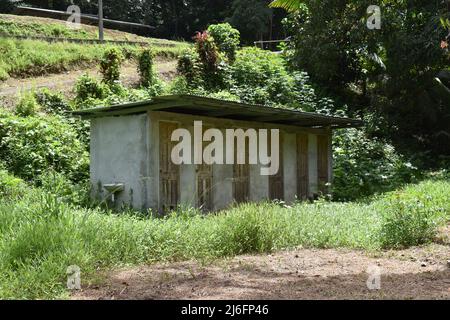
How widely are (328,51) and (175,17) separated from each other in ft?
72.3

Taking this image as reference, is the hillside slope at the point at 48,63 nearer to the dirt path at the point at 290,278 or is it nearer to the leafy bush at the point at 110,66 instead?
the leafy bush at the point at 110,66

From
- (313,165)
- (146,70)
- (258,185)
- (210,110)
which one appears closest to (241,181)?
(258,185)

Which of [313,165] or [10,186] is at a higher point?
[313,165]

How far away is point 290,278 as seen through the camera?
6117 millimetres

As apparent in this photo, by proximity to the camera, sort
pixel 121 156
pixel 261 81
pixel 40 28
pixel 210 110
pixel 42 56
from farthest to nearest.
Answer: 1. pixel 40 28
2. pixel 261 81
3. pixel 42 56
4. pixel 210 110
5. pixel 121 156

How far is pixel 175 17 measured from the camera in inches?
1619

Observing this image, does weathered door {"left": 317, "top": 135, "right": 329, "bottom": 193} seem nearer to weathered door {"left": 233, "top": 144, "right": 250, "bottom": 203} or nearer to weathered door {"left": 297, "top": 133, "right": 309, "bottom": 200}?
weathered door {"left": 297, "top": 133, "right": 309, "bottom": 200}

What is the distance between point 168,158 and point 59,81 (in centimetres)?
946

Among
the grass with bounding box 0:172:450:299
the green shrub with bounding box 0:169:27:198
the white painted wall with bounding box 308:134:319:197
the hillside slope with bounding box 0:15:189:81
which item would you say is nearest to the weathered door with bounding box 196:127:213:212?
the grass with bounding box 0:172:450:299

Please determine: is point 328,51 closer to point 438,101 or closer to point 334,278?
point 438,101

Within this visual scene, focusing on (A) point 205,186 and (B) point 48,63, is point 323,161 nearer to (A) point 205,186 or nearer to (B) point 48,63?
(A) point 205,186

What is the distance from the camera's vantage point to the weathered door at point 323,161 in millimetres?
15685

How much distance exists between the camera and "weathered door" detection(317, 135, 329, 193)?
15.7 metres

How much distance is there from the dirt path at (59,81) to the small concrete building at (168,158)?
18.4 feet
